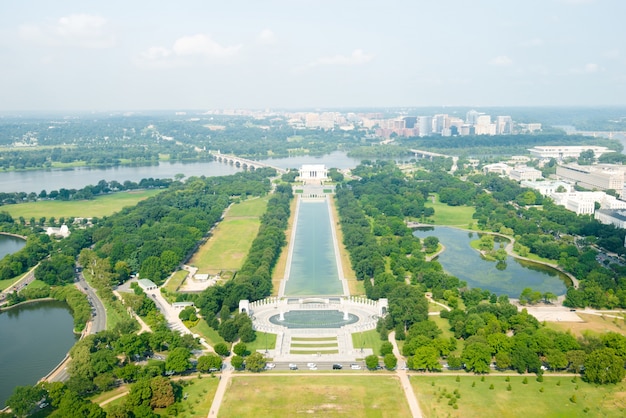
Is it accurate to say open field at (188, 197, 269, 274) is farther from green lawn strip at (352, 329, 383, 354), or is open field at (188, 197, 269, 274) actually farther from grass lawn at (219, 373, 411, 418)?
grass lawn at (219, 373, 411, 418)

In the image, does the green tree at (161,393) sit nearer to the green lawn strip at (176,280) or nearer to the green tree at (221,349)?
the green tree at (221,349)

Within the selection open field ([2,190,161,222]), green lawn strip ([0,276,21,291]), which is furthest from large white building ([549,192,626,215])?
green lawn strip ([0,276,21,291])

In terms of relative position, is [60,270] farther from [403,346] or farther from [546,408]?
[546,408]

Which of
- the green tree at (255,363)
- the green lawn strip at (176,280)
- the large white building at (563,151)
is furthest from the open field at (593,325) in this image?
the large white building at (563,151)

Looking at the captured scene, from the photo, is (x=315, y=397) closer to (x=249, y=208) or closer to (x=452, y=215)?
(x=452, y=215)

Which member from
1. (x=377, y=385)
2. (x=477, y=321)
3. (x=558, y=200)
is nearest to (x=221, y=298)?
(x=377, y=385)

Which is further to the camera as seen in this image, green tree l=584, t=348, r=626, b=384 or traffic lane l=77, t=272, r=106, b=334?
traffic lane l=77, t=272, r=106, b=334
